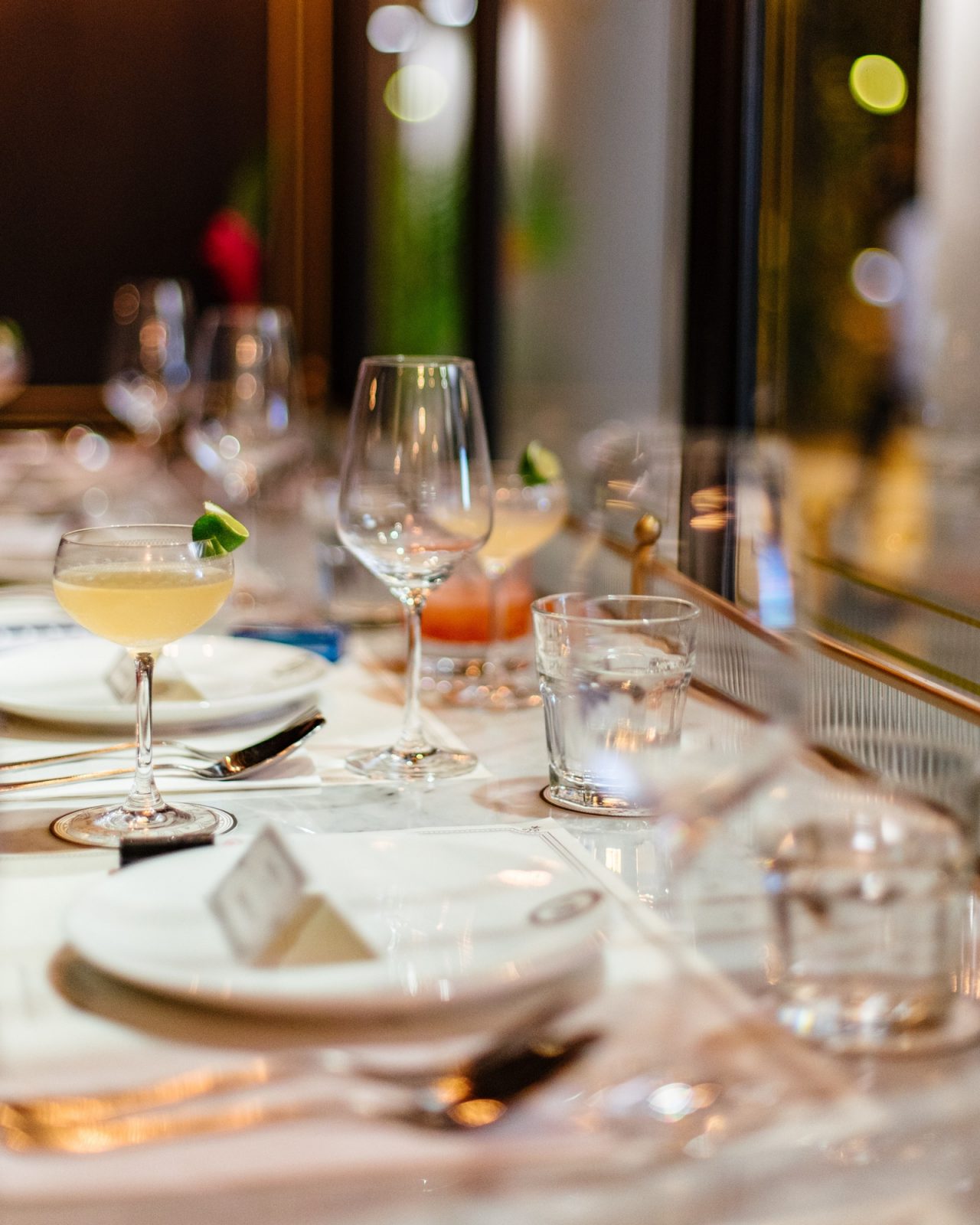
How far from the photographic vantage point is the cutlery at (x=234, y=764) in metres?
1.05

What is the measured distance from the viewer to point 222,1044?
0.61m

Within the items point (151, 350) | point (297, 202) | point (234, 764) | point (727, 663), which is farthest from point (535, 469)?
point (297, 202)

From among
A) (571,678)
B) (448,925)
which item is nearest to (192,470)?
(571,678)

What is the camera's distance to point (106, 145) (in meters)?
4.51

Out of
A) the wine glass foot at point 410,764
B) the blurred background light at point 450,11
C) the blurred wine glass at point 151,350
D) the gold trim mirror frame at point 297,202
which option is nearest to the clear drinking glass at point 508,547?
the wine glass foot at point 410,764

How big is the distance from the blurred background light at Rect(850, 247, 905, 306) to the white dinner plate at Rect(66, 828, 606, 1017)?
1.54 m

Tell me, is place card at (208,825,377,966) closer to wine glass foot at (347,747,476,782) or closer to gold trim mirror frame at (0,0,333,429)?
wine glass foot at (347,747,476,782)

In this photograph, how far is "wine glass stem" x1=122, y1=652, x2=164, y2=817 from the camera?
97 cm

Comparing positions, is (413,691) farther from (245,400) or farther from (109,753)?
(245,400)

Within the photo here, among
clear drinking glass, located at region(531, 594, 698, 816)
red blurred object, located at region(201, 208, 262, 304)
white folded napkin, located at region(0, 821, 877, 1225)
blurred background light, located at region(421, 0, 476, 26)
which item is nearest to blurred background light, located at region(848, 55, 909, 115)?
clear drinking glass, located at region(531, 594, 698, 816)

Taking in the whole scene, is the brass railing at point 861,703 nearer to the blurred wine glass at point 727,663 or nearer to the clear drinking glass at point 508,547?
the blurred wine glass at point 727,663

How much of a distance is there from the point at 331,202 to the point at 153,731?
3938mm

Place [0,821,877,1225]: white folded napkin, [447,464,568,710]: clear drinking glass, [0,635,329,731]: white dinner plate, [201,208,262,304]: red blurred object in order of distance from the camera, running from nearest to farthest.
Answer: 1. [0,821,877,1225]: white folded napkin
2. [0,635,329,731]: white dinner plate
3. [447,464,568,710]: clear drinking glass
4. [201,208,262,304]: red blurred object

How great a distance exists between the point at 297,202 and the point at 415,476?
13.0 ft
